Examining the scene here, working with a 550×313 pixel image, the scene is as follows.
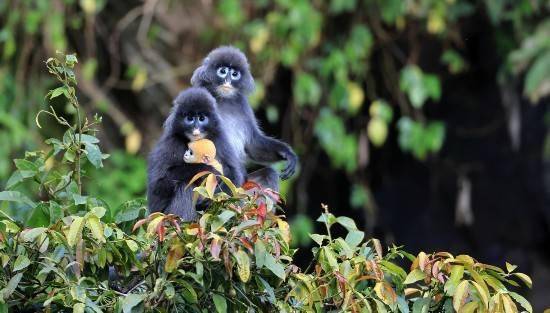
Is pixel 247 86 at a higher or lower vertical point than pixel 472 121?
higher

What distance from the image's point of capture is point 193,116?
3.62 meters

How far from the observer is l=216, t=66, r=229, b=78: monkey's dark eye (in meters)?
4.20

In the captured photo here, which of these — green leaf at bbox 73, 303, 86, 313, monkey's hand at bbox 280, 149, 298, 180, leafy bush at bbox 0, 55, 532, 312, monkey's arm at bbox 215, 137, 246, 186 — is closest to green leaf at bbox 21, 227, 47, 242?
leafy bush at bbox 0, 55, 532, 312

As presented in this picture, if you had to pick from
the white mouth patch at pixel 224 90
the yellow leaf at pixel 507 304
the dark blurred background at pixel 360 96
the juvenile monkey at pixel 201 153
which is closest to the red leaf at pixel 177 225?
the yellow leaf at pixel 507 304

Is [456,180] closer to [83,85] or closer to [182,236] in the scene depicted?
[83,85]

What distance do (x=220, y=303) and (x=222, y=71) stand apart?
1.94 meters

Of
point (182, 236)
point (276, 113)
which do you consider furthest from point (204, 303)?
point (276, 113)

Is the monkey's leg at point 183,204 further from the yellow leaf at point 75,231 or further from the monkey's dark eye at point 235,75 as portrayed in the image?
the yellow leaf at point 75,231

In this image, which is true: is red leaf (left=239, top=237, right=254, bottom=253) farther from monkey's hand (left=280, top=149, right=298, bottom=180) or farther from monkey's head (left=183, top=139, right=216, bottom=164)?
monkey's hand (left=280, top=149, right=298, bottom=180)

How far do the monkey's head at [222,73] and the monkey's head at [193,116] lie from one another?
516mm

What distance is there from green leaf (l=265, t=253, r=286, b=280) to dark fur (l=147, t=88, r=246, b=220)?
3.62 ft

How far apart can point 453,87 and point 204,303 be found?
5.73 m

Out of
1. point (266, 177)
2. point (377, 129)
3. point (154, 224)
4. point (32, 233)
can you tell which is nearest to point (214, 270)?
point (154, 224)

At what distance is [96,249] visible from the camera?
8.35 ft
